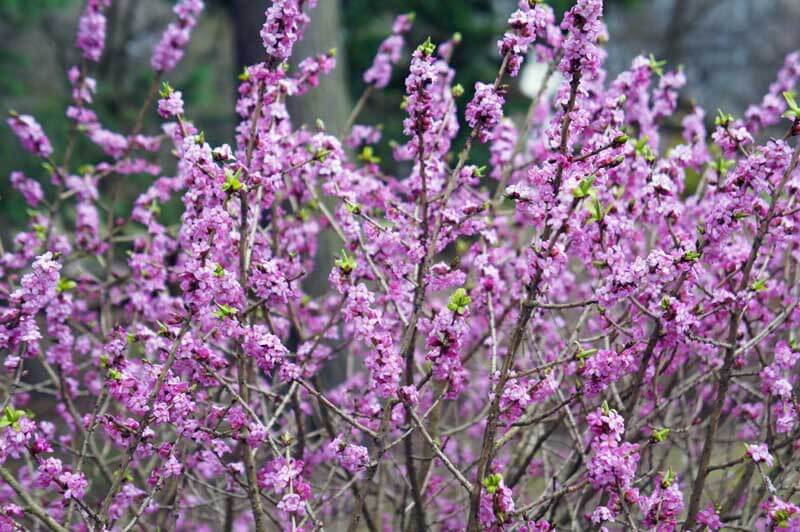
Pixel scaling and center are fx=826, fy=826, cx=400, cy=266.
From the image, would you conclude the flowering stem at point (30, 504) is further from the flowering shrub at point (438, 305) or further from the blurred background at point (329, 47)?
the blurred background at point (329, 47)

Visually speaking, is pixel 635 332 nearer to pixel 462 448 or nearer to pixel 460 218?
pixel 460 218

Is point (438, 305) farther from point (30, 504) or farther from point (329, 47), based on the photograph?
point (329, 47)

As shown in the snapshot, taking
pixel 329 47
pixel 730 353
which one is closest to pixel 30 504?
pixel 730 353

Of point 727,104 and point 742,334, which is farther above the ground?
point 727,104

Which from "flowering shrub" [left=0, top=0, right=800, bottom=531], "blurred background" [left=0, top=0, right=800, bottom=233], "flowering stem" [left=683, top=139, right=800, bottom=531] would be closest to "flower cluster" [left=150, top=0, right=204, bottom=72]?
"flowering shrub" [left=0, top=0, right=800, bottom=531]

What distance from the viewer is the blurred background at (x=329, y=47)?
899 cm

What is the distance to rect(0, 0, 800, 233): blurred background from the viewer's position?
8.99 m

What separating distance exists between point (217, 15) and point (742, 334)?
1365cm

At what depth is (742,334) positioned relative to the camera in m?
3.33

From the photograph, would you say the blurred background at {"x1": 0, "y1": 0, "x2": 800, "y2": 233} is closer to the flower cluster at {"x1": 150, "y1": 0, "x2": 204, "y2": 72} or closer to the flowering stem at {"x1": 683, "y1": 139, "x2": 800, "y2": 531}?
the flowering stem at {"x1": 683, "y1": 139, "x2": 800, "y2": 531}

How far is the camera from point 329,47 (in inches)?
313

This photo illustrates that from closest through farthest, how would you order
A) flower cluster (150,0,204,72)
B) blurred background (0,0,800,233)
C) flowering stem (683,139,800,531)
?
1. flowering stem (683,139,800,531)
2. flower cluster (150,0,204,72)
3. blurred background (0,0,800,233)

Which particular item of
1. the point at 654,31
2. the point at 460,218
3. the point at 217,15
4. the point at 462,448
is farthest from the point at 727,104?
the point at 460,218

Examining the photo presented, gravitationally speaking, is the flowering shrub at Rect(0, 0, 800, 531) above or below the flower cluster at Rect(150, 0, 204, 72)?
below
